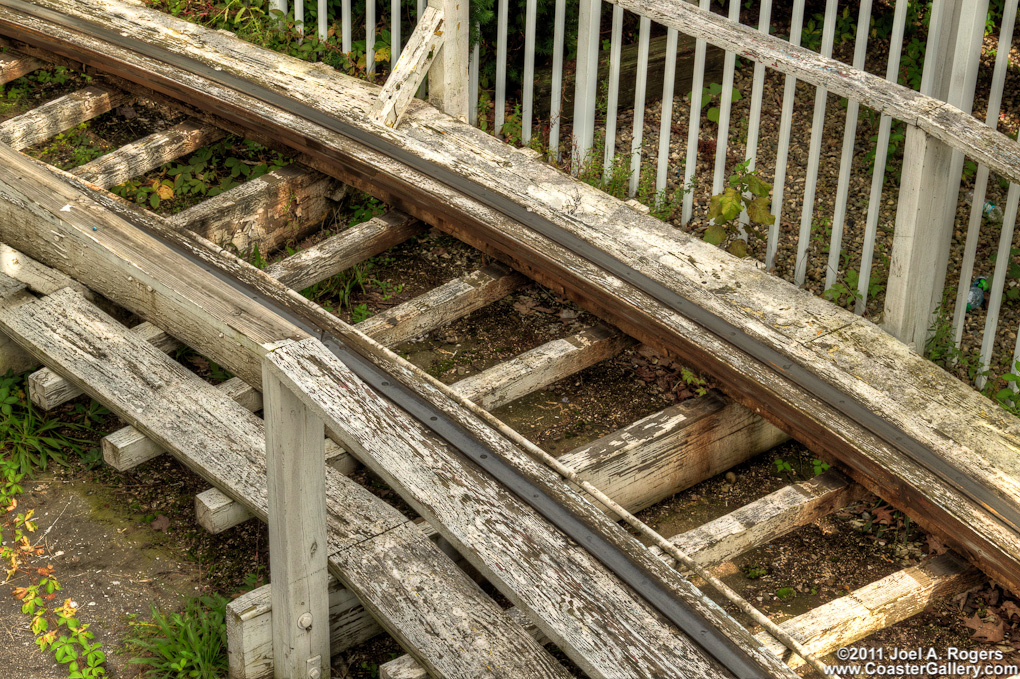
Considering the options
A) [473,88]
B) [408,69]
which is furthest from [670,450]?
[473,88]

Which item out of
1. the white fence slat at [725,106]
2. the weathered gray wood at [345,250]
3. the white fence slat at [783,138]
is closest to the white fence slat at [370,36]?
the weathered gray wood at [345,250]

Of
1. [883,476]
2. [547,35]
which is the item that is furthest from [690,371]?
[547,35]

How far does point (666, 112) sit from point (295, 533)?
2.99 m

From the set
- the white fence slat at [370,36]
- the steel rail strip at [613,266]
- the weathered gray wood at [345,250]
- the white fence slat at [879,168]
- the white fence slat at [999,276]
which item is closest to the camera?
the steel rail strip at [613,266]

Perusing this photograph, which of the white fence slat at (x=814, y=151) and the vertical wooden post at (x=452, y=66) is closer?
the white fence slat at (x=814, y=151)

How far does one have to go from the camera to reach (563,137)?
6.09 meters

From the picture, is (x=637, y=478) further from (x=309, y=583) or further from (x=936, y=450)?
(x=309, y=583)

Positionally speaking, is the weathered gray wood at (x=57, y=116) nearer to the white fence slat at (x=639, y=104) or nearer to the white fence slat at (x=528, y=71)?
the white fence slat at (x=528, y=71)

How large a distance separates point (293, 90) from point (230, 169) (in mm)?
502

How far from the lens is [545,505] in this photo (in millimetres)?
2875

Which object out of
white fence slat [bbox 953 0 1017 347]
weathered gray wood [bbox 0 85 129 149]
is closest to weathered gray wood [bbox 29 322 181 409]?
weathered gray wood [bbox 0 85 129 149]

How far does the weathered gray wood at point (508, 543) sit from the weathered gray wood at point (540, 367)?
1.21 metres

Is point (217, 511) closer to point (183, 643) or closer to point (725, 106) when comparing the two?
point (183, 643)

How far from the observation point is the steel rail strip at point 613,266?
3.52m
